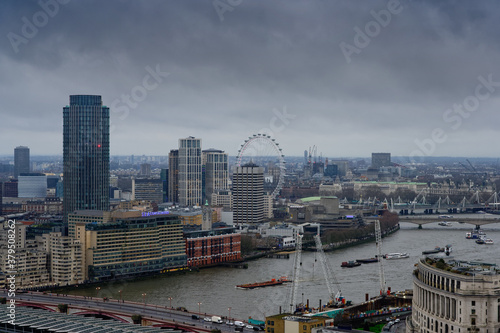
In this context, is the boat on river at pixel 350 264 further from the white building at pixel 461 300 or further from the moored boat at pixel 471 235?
the white building at pixel 461 300

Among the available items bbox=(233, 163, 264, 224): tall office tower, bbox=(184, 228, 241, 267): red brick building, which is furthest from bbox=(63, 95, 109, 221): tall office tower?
bbox=(184, 228, 241, 267): red brick building

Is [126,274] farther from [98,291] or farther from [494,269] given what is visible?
[494,269]

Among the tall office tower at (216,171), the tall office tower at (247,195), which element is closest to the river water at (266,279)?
the tall office tower at (247,195)

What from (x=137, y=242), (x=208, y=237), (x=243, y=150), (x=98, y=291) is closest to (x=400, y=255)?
(x=208, y=237)

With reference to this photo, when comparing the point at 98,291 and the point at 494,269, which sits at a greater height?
the point at 494,269

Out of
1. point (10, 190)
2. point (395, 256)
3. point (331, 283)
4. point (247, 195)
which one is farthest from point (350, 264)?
point (10, 190)

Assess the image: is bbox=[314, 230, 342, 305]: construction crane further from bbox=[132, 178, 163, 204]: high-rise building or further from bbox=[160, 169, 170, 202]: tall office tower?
bbox=[132, 178, 163, 204]: high-rise building

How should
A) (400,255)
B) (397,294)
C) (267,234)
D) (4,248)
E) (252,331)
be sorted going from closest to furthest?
1. (252,331)
2. (397,294)
3. (4,248)
4. (400,255)
5. (267,234)
